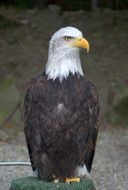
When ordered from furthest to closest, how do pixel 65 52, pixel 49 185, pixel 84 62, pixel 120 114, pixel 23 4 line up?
pixel 23 4 < pixel 84 62 < pixel 120 114 < pixel 49 185 < pixel 65 52

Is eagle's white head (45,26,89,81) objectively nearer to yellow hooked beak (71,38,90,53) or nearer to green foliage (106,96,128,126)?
yellow hooked beak (71,38,90,53)

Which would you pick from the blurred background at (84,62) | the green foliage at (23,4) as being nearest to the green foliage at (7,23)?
the blurred background at (84,62)

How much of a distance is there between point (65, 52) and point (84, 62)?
5.17 metres

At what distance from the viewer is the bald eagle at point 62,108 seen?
537cm

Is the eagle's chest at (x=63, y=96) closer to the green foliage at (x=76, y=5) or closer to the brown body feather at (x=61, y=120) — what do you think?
the brown body feather at (x=61, y=120)

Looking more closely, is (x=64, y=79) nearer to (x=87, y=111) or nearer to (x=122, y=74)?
(x=87, y=111)

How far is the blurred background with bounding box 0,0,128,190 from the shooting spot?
344 inches

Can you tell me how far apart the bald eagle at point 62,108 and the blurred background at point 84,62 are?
2.19 metres

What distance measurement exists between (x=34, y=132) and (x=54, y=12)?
6.93 metres

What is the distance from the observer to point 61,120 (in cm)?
538

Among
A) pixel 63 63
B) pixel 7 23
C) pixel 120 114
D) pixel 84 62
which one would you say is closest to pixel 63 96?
pixel 63 63

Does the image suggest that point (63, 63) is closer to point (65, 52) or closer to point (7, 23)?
point (65, 52)

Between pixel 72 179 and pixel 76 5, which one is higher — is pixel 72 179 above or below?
above

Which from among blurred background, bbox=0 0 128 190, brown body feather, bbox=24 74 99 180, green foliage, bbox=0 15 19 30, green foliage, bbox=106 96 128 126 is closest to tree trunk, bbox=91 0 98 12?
blurred background, bbox=0 0 128 190
